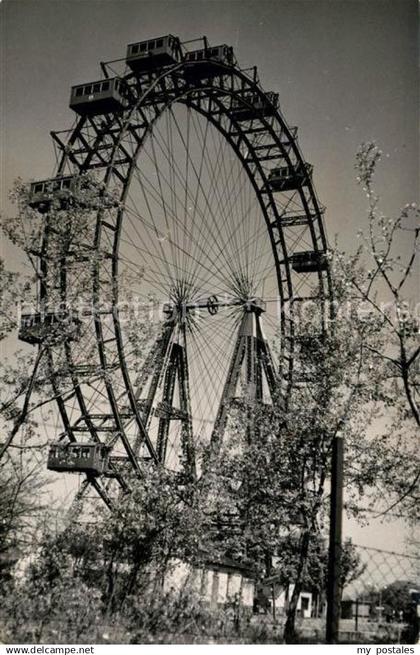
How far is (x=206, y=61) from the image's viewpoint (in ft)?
63.4

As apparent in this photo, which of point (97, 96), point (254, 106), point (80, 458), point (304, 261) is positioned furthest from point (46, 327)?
point (304, 261)

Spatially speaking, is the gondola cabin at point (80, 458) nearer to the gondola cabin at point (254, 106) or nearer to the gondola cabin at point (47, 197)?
→ the gondola cabin at point (47, 197)

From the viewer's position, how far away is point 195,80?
20.2 m

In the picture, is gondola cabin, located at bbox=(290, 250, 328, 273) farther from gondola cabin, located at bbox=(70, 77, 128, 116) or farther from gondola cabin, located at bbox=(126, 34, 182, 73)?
gondola cabin, located at bbox=(70, 77, 128, 116)

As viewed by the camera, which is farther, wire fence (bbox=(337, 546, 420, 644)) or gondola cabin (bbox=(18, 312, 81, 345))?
gondola cabin (bbox=(18, 312, 81, 345))

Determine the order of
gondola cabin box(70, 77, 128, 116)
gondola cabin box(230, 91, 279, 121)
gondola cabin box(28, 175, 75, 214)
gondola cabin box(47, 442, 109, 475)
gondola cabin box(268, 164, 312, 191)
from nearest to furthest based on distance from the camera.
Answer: gondola cabin box(28, 175, 75, 214) → gondola cabin box(47, 442, 109, 475) → gondola cabin box(70, 77, 128, 116) → gondola cabin box(230, 91, 279, 121) → gondola cabin box(268, 164, 312, 191)

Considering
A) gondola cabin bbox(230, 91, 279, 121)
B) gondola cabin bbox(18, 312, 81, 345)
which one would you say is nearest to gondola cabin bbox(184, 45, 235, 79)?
gondola cabin bbox(230, 91, 279, 121)

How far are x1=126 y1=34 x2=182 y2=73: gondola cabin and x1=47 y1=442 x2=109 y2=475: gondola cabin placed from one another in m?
10.3

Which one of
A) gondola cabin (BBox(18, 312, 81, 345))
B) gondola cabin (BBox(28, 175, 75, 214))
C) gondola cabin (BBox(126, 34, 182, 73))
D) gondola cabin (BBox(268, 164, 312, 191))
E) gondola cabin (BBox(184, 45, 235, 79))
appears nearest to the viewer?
gondola cabin (BBox(18, 312, 81, 345))

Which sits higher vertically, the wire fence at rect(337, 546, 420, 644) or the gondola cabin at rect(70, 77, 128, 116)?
the gondola cabin at rect(70, 77, 128, 116)

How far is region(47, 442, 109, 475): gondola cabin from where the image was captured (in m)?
16.5

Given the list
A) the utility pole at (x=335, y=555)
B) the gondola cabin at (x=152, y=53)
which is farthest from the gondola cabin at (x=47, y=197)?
the utility pole at (x=335, y=555)

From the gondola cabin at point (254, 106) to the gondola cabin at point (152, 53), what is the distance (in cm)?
396

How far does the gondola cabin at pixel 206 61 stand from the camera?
19.4 meters
